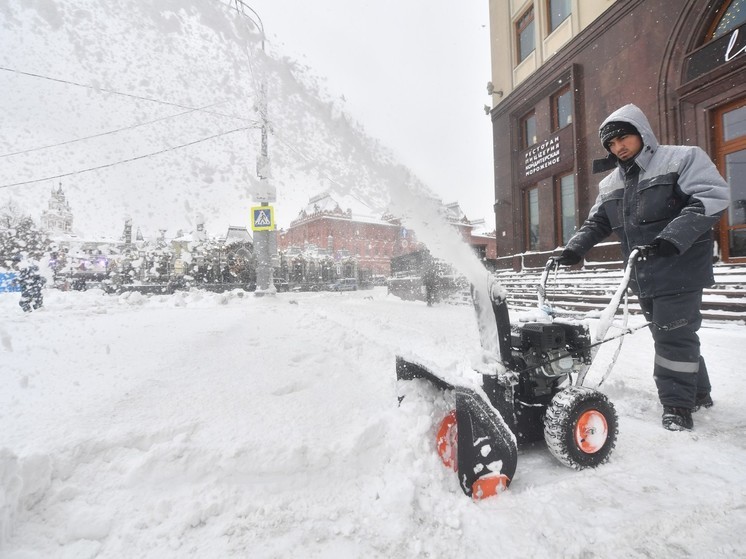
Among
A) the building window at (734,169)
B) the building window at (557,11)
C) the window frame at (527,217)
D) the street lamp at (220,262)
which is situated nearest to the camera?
the building window at (734,169)

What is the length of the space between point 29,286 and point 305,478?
992 centimetres

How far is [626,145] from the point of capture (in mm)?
2287

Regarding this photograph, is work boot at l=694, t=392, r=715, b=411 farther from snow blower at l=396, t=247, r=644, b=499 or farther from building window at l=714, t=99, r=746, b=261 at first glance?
building window at l=714, t=99, r=746, b=261

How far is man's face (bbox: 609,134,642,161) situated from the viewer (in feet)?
7.43

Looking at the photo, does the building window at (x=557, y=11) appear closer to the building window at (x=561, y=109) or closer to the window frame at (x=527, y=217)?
the building window at (x=561, y=109)

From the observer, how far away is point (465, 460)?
4.98ft

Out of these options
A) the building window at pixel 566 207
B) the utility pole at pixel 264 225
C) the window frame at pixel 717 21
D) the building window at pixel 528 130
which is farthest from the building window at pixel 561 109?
the utility pole at pixel 264 225

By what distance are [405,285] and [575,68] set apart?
810cm

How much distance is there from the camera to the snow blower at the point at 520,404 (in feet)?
5.00

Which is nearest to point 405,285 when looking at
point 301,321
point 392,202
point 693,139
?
point 301,321

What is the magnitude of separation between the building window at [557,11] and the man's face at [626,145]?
990 centimetres

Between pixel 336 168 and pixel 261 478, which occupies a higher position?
pixel 336 168

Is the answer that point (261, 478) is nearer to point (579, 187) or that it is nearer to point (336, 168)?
point (336, 168)

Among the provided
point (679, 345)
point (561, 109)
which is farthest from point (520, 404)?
point (561, 109)
